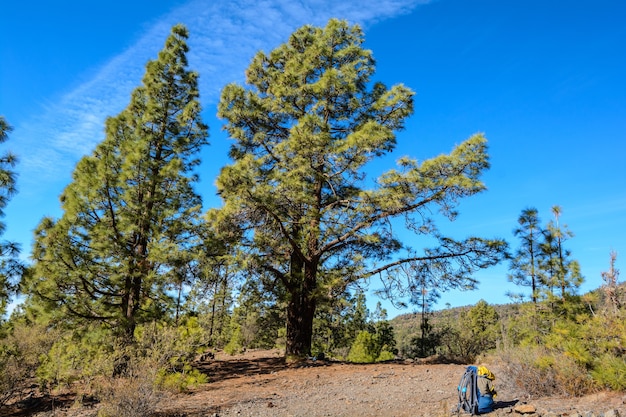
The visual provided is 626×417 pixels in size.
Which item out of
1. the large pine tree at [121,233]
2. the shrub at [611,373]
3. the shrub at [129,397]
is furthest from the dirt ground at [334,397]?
the large pine tree at [121,233]

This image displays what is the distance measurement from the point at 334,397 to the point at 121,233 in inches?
291

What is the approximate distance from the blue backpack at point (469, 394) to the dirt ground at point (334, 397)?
0.29 meters

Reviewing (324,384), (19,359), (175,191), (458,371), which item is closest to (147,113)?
(175,191)

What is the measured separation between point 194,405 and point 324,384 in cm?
290

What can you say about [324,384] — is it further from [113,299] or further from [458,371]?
[113,299]

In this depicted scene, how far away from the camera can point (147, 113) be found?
1311 cm

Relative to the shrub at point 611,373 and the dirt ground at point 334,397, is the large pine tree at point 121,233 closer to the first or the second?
the dirt ground at point 334,397

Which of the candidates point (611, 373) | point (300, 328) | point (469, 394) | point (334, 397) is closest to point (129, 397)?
point (334, 397)

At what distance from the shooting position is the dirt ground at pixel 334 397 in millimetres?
6983

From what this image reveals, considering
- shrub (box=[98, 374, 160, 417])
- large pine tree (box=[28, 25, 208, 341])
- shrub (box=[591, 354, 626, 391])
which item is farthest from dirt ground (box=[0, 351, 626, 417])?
large pine tree (box=[28, 25, 208, 341])

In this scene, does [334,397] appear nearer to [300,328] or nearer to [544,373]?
[544,373]

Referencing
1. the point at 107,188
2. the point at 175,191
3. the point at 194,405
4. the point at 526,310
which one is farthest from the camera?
the point at 526,310

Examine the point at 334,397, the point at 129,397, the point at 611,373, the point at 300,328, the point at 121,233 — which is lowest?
the point at 334,397

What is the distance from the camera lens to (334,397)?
845cm
